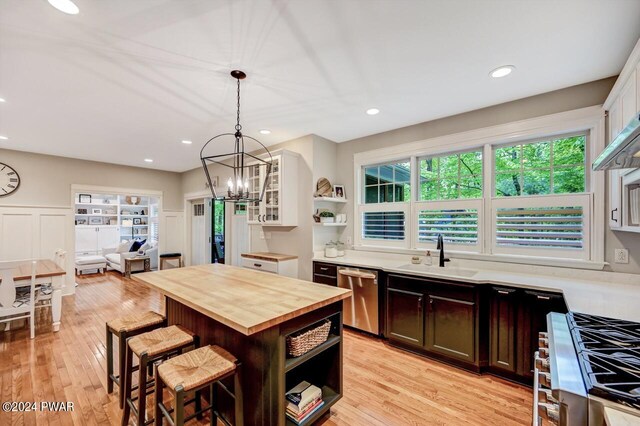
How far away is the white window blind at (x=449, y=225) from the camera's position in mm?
3002

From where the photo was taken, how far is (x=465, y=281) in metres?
2.44

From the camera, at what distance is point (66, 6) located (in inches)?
59.4

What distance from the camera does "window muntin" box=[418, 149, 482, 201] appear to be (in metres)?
3.07

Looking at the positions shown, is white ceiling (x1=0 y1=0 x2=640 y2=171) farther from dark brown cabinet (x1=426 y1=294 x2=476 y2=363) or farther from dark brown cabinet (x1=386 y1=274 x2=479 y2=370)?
dark brown cabinet (x1=426 y1=294 x2=476 y2=363)

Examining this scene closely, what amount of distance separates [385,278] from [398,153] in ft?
5.34

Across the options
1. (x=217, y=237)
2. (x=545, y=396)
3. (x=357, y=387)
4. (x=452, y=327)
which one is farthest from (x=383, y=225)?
(x=217, y=237)

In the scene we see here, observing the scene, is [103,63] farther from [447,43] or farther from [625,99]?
[625,99]

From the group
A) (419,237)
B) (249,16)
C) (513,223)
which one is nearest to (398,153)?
(419,237)

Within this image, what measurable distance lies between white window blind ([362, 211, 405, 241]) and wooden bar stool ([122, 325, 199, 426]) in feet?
8.55

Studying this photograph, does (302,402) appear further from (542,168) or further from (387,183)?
(542,168)

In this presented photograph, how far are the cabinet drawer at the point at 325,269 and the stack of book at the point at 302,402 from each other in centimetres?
165

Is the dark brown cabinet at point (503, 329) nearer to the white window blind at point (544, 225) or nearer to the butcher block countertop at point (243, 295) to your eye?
the white window blind at point (544, 225)

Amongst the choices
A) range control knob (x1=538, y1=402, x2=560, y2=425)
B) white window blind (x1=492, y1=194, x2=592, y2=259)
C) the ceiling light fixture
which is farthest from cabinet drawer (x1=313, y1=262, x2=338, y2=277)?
the ceiling light fixture

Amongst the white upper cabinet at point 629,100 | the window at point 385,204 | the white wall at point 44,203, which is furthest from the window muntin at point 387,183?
the white wall at point 44,203
